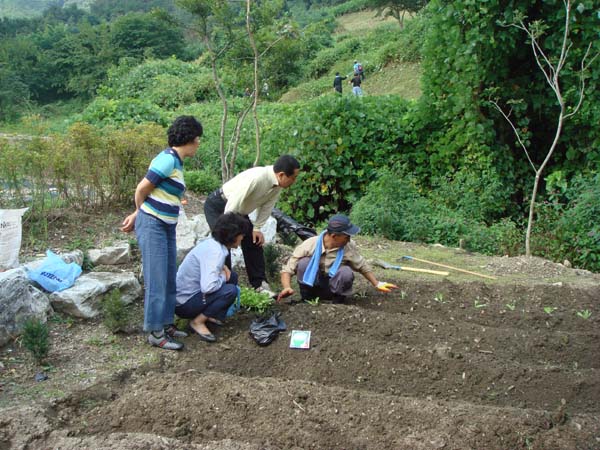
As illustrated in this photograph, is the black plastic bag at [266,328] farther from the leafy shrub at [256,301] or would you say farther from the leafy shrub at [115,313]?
the leafy shrub at [115,313]

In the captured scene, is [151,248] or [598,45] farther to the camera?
[598,45]

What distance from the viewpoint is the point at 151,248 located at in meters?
4.54

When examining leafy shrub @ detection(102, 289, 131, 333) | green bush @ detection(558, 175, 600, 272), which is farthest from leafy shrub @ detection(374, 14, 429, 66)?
leafy shrub @ detection(102, 289, 131, 333)

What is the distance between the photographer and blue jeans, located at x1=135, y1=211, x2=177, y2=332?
454 centimetres

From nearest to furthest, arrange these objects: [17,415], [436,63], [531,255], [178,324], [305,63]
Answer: [17,415] → [178,324] → [531,255] → [436,63] → [305,63]

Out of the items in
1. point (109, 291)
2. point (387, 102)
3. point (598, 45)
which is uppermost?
point (598, 45)

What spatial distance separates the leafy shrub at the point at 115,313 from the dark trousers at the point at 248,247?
962 mm

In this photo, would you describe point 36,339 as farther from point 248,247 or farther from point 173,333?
point 248,247

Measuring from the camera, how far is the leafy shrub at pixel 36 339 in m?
4.27

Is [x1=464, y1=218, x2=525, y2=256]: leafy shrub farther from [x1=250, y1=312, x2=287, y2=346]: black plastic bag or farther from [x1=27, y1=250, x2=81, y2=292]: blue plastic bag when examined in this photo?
[x1=27, y1=250, x2=81, y2=292]: blue plastic bag

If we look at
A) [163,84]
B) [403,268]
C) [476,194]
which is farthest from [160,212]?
[163,84]

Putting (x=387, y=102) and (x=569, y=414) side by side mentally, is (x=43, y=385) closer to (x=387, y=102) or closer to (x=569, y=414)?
(x=569, y=414)

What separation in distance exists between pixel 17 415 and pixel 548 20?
28.6ft

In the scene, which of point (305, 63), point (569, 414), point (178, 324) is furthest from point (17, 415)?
point (305, 63)
